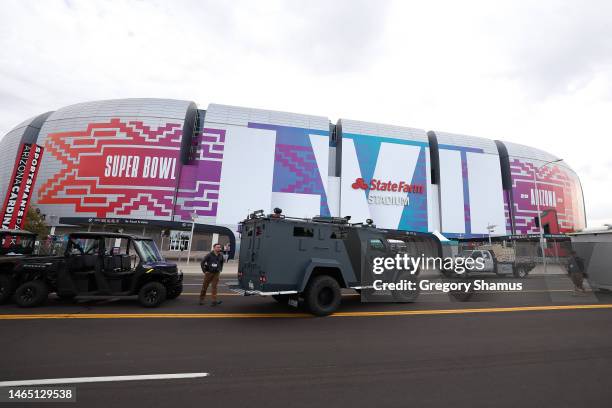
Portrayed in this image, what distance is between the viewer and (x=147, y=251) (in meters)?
8.44

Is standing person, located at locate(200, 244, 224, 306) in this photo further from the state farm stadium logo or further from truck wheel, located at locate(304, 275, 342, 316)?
the state farm stadium logo

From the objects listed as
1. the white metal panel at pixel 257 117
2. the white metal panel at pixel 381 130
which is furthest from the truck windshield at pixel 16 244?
the white metal panel at pixel 381 130

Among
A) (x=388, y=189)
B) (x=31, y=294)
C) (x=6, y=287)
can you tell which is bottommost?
(x=31, y=294)

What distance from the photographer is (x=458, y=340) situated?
5359 mm

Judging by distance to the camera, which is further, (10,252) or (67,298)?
(10,252)

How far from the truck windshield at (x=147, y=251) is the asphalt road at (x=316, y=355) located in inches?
55.3

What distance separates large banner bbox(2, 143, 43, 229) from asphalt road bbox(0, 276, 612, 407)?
16.9m

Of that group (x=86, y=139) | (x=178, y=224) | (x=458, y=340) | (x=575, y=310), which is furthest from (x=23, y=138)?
(x=575, y=310)

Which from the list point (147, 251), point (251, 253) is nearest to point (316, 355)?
point (251, 253)

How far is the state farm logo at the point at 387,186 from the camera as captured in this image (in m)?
40.4

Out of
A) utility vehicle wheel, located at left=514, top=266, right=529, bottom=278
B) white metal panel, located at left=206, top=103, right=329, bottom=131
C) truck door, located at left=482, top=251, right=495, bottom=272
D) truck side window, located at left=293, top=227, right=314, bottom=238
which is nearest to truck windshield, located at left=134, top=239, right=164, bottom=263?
truck side window, located at left=293, top=227, right=314, bottom=238

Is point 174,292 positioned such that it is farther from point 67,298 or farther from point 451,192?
point 451,192

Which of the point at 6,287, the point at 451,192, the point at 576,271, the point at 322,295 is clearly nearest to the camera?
the point at 322,295

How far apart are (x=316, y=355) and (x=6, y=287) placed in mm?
8710
